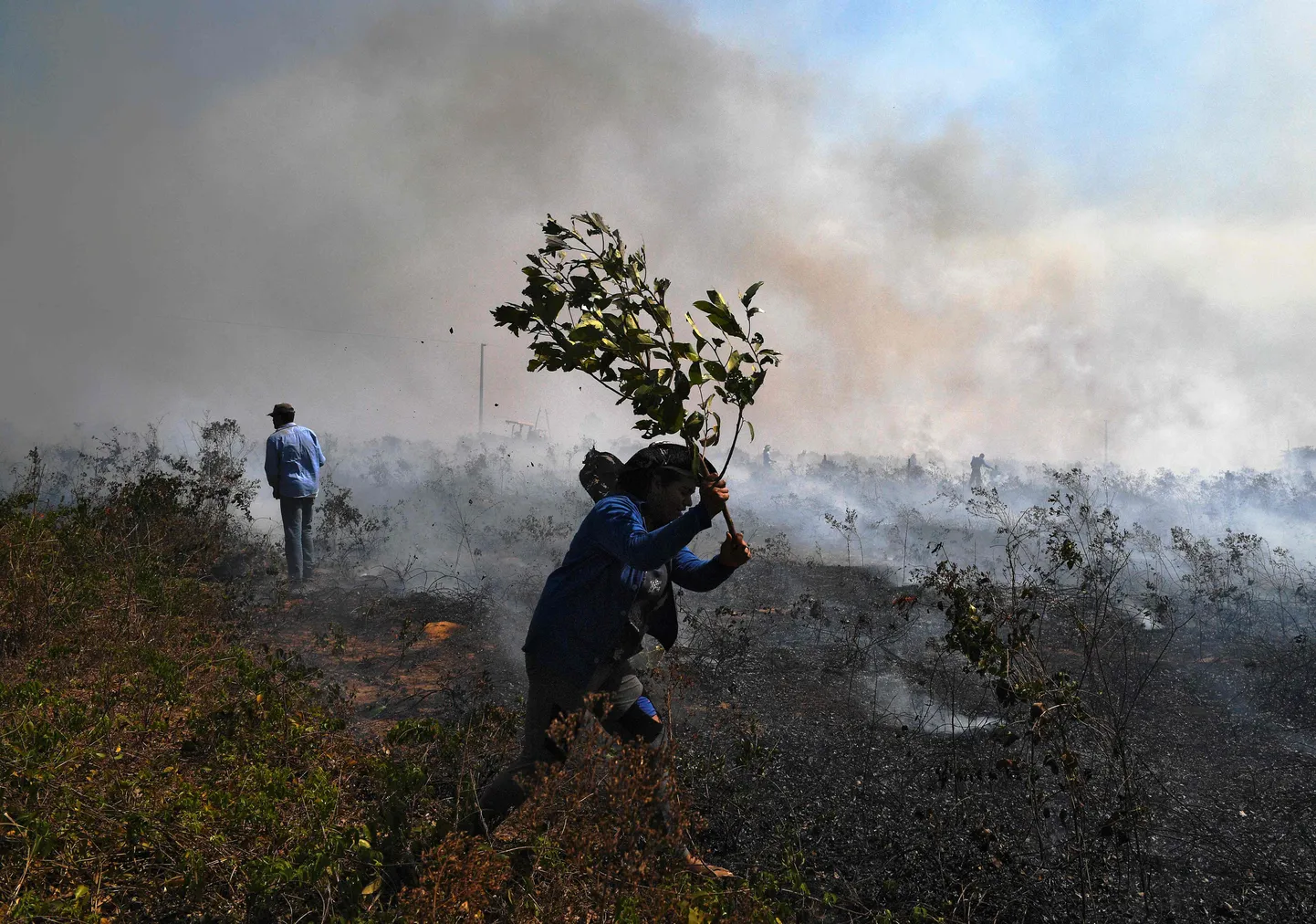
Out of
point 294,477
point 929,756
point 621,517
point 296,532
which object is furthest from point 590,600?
point 296,532

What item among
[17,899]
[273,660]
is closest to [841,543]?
[273,660]

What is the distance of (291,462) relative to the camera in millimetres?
7301

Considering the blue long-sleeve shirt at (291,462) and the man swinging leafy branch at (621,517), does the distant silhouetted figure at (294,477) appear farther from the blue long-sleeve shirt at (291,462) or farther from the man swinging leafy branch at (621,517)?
the man swinging leafy branch at (621,517)

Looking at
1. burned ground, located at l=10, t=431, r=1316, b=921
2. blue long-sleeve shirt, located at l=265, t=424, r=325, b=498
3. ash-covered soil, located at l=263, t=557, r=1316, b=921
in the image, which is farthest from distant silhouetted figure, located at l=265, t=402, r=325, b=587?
ash-covered soil, located at l=263, t=557, r=1316, b=921

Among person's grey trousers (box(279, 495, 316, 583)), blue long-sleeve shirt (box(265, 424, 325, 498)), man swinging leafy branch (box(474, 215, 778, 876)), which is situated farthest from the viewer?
person's grey trousers (box(279, 495, 316, 583))

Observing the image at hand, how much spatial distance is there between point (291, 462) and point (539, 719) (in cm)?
576

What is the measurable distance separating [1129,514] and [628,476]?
Result: 50.3 feet

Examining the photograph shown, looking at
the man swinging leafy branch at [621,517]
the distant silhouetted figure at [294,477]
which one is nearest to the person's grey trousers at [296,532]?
the distant silhouetted figure at [294,477]

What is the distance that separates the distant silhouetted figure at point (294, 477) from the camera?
728 centimetres

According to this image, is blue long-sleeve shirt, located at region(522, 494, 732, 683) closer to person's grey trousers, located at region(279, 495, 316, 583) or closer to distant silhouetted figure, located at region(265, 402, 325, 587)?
distant silhouetted figure, located at region(265, 402, 325, 587)

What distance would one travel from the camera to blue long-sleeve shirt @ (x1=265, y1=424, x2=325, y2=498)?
7273 millimetres

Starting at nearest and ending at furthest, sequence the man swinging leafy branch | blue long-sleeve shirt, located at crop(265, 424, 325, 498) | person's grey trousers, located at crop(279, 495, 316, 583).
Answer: the man swinging leafy branch → blue long-sleeve shirt, located at crop(265, 424, 325, 498) → person's grey trousers, located at crop(279, 495, 316, 583)

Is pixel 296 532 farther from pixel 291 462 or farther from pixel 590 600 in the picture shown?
pixel 590 600

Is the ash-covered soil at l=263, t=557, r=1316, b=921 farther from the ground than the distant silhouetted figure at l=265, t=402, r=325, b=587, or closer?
closer
